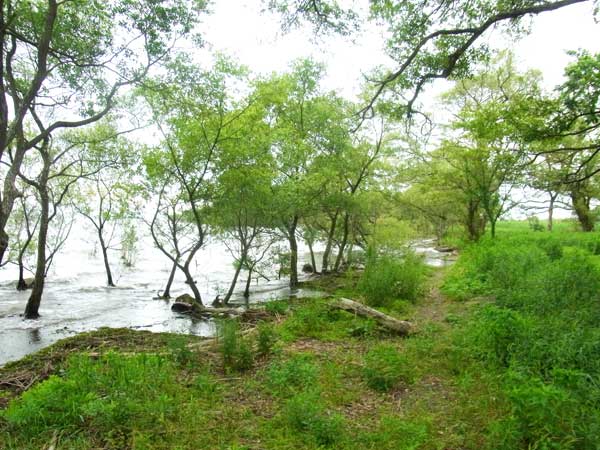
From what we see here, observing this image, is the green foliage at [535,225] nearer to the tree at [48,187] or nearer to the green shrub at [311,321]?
the green shrub at [311,321]

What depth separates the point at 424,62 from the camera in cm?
874

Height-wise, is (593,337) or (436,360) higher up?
(593,337)

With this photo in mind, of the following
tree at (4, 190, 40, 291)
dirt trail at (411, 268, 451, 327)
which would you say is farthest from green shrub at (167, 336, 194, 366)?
tree at (4, 190, 40, 291)

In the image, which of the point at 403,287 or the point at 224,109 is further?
the point at 224,109

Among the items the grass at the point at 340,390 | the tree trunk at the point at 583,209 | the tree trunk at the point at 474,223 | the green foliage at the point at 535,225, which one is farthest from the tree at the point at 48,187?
the green foliage at the point at 535,225

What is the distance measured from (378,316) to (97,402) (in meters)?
5.75

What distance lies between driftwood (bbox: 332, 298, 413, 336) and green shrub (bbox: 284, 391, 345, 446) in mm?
3720

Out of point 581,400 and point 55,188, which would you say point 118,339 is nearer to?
point 581,400

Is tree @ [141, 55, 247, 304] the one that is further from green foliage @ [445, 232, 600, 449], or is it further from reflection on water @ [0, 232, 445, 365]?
green foliage @ [445, 232, 600, 449]

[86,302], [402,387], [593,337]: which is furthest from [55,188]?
[593,337]

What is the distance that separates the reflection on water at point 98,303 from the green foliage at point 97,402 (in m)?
5.23

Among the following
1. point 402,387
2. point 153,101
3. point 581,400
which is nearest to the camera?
point 581,400

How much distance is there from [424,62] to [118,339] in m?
9.34

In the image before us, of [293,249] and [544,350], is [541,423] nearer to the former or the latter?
[544,350]
